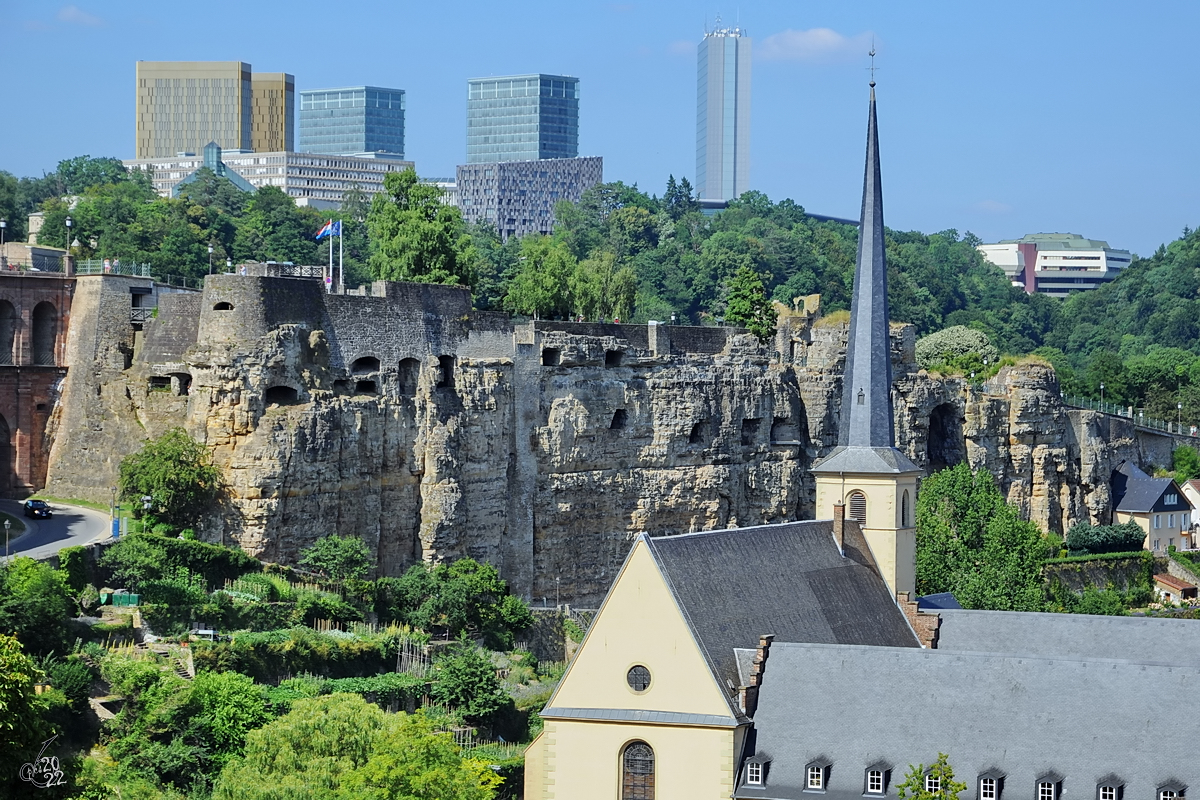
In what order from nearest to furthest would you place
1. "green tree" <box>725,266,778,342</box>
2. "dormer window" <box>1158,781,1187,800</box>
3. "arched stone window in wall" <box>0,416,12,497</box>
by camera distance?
"dormer window" <box>1158,781,1187,800</box> < "arched stone window in wall" <box>0,416,12,497</box> < "green tree" <box>725,266,778,342</box>

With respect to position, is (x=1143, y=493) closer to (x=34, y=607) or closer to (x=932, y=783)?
(x=932, y=783)

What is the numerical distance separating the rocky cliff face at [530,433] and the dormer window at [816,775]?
27.9 m

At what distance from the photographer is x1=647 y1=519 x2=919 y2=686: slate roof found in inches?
1818

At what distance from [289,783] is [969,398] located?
5933 centimetres

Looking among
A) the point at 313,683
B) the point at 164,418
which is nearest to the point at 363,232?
the point at 164,418

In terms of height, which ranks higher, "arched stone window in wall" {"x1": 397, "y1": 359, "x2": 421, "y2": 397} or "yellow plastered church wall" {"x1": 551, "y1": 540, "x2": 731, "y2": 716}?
"arched stone window in wall" {"x1": 397, "y1": 359, "x2": 421, "y2": 397}

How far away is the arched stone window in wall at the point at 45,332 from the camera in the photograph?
240 feet

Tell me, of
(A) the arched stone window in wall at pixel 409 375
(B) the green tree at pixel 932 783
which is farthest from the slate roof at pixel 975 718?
(A) the arched stone window in wall at pixel 409 375

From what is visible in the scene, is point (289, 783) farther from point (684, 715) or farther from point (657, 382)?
point (657, 382)

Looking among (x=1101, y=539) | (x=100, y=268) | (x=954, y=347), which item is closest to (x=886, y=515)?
(x=100, y=268)

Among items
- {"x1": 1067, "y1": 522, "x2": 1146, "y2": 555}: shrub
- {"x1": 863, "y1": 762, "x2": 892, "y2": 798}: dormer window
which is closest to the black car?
{"x1": 863, "y1": 762, "x2": 892, "y2": 798}: dormer window

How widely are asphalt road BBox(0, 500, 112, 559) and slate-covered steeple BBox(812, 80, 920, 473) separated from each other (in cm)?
2347

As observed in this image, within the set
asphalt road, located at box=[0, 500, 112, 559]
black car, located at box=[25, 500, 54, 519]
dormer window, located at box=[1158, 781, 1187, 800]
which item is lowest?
dormer window, located at box=[1158, 781, 1187, 800]

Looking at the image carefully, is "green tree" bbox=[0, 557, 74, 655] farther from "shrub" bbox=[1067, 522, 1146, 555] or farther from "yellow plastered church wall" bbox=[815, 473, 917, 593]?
"shrub" bbox=[1067, 522, 1146, 555]
